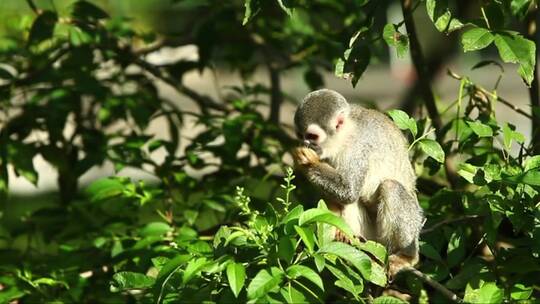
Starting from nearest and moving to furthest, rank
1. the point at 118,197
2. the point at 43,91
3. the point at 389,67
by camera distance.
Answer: the point at 118,197 → the point at 43,91 → the point at 389,67

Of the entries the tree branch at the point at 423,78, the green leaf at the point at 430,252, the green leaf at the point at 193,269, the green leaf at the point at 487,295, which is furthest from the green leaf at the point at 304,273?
the tree branch at the point at 423,78

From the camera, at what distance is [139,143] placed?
4461mm

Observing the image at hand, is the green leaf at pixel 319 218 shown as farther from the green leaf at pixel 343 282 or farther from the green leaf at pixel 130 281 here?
the green leaf at pixel 130 281

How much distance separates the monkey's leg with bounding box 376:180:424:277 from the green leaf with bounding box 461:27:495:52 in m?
0.93

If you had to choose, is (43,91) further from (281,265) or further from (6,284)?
(281,265)

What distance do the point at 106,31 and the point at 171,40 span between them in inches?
22.8

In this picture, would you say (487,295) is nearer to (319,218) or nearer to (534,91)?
(319,218)

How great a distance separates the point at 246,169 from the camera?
15.5 ft

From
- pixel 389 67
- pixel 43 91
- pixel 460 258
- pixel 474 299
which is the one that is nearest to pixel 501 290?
pixel 474 299

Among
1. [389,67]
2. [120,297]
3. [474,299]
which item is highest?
[474,299]

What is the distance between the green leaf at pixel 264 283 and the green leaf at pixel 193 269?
243 millimetres

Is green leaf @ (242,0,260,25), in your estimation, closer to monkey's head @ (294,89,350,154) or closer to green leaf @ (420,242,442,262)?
monkey's head @ (294,89,350,154)

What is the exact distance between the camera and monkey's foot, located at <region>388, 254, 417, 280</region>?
3.68m

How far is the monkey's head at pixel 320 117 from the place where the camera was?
3.86m
